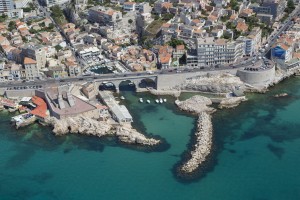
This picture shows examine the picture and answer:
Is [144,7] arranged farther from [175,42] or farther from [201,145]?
[201,145]

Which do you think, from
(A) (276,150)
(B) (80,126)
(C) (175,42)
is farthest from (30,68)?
(A) (276,150)

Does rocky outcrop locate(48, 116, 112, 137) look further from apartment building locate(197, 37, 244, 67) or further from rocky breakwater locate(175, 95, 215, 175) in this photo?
apartment building locate(197, 37, 244, 67)

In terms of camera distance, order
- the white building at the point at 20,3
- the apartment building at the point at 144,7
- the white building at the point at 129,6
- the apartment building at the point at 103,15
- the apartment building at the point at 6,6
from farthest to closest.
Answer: the white building at the point at 20,3 < the apartment building at the point at 6,6 < the white building at the point at 129,6 < the apartment building at the point at 144,7 < the apartment building at the point at 103,15

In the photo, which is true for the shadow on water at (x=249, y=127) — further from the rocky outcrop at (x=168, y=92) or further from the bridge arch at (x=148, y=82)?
the bridge arch at (x=148, y=82)

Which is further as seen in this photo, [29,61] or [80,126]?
[29,61]

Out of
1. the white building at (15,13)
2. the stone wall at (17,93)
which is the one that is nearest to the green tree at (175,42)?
the stone wall at (17,93)
